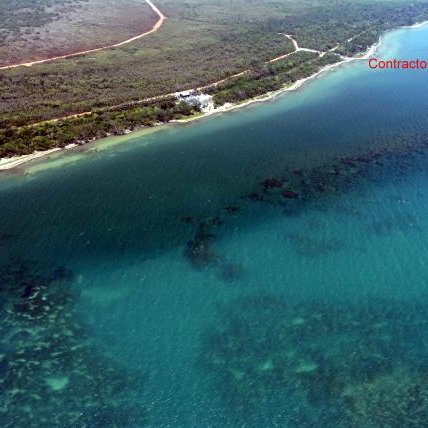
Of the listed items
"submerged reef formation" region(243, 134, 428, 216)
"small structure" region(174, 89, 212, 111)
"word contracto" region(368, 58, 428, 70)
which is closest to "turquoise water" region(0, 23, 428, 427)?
"submerged reef formation" region(243, 134, 428, 216)

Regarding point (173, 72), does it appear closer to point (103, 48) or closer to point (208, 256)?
A: point (103, 48)

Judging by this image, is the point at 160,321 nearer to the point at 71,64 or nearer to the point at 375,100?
the point at 375,100

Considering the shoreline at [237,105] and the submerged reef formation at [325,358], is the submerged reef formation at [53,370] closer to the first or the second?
the submerged reef formation at [325,358]

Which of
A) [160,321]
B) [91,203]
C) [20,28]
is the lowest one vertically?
[160,321]

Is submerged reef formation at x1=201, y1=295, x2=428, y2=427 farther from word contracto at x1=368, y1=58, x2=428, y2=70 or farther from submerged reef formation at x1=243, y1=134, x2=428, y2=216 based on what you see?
word contracto at x1=368, y1=58, x2=428, y2=70

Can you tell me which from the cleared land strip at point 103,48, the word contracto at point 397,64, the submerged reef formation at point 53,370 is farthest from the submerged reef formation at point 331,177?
the cleared land strip at point 103,48

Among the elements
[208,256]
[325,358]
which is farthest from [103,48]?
[325,358]

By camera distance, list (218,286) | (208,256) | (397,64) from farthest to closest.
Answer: (397,64)
(208,256)
(218,286)

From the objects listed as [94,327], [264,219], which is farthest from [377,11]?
[94,327]
